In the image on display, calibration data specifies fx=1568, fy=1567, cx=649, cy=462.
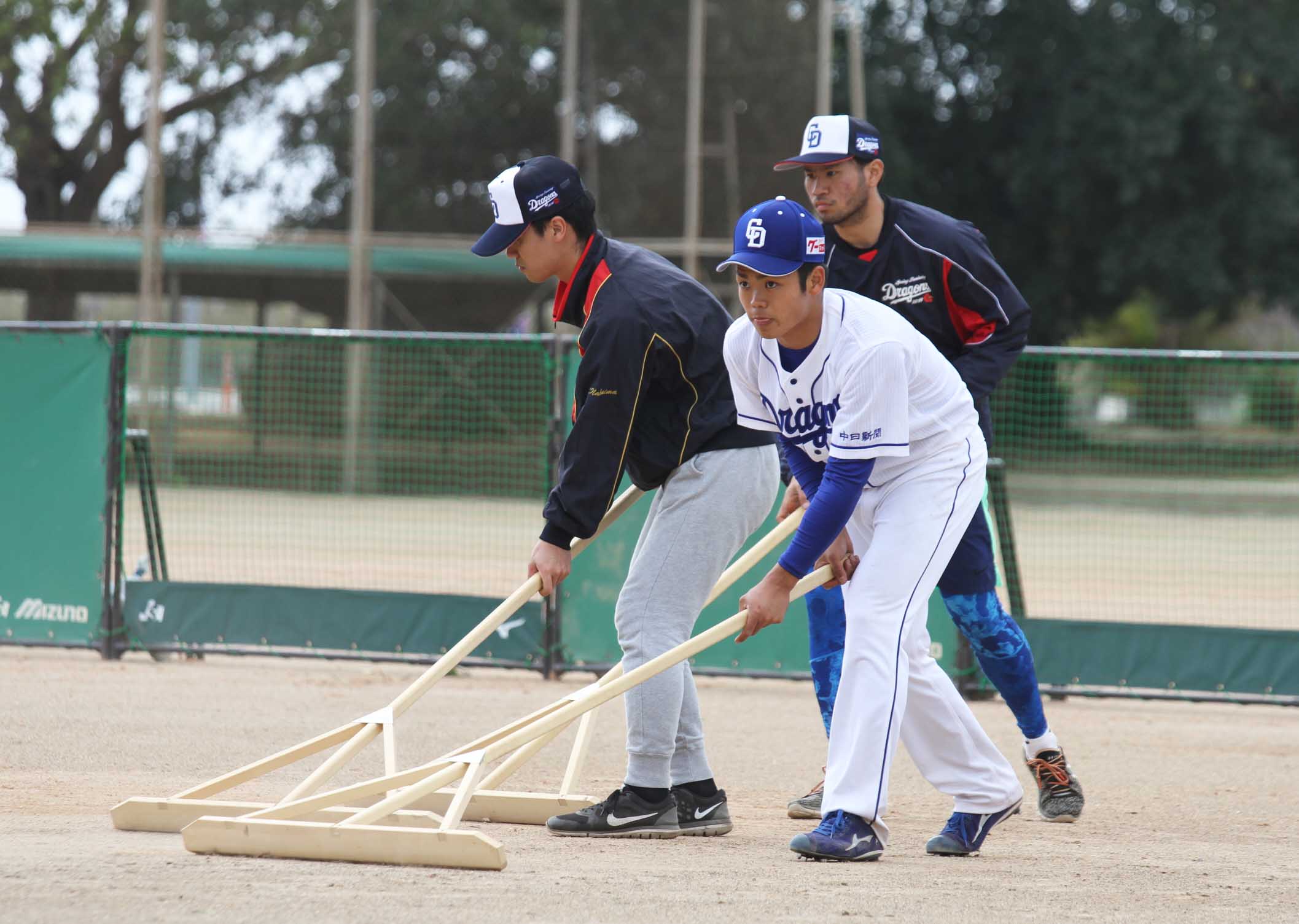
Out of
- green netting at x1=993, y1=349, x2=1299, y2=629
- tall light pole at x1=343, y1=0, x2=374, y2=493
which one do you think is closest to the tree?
tall light pole at x1=343, y1=0, x2=374, y2=493

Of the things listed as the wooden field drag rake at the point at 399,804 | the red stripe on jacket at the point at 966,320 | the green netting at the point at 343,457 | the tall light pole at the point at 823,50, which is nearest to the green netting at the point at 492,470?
the green netting at the point at 343,457

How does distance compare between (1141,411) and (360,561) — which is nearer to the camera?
(360,561)

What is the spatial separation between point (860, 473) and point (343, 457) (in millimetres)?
13817

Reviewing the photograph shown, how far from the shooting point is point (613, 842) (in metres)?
4.75

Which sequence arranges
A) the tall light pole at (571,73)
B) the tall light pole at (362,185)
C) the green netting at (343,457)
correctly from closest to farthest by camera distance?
the green netting at (343,457)
the tall light pole at (362,185)
the tall light pole at (571,73)

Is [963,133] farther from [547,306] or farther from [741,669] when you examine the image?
[741,669]

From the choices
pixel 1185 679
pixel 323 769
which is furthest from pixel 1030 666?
pixel 1185 679

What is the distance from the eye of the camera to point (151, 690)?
7.79 m

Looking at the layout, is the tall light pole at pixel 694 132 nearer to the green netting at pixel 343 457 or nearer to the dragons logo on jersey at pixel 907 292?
the green netting at pixel 343 457

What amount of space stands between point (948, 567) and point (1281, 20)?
29560 millimetres

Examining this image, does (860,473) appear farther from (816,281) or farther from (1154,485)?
(1154,485)

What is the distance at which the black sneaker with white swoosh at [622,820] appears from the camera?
15.7 ft

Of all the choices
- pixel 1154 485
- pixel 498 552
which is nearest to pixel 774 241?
pixel 498 552

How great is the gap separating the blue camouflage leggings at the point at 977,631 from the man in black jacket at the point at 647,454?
581 mm
